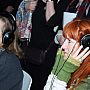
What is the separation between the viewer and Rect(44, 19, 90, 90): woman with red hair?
1714 mm

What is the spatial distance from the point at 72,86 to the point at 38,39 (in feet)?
5.20

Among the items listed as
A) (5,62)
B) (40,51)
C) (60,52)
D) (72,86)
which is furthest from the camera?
(40,51)

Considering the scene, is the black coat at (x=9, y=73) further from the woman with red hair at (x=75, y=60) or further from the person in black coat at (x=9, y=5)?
the person in black coat at (x=9, y=5)

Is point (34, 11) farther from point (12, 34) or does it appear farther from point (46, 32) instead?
point (12, 34)

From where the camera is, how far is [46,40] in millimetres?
3277

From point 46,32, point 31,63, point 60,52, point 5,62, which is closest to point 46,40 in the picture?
point 46,32

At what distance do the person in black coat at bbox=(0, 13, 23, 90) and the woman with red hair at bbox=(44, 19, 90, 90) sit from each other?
1.41 feet

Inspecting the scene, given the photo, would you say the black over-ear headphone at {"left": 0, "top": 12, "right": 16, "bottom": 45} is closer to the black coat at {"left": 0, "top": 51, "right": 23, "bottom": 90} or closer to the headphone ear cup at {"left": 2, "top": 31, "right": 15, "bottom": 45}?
the headphone ear cup at {"left": 2, "top": 31, "right": 15, "bottom": 45}

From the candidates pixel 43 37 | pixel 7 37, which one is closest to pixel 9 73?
pixel 7 37

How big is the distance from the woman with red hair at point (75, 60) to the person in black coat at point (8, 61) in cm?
43

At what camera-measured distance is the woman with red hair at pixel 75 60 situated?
1714mm

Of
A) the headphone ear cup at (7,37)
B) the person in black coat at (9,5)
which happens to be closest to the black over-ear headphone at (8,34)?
the headphone ear cup at (7,37)

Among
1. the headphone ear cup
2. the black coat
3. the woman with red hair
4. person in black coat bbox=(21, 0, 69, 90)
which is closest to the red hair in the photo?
the woman with red hair

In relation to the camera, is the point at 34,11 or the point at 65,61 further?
the point at 34,11
